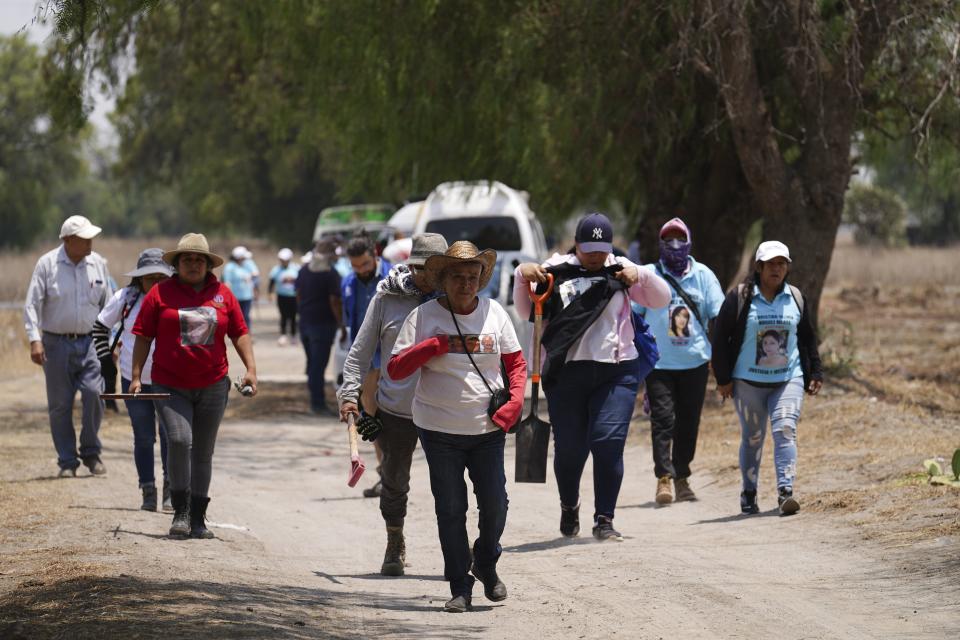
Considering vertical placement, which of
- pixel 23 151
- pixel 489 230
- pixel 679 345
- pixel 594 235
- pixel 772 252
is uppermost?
pixel 23 151

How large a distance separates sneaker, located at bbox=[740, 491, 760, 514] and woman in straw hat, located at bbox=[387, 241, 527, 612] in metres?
3.31

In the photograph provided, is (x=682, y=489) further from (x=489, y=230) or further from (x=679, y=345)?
(x=489, y=230)

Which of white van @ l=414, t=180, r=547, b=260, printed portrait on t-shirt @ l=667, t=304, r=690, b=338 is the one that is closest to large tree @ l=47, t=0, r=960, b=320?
white van @ l=414, t=180, r=547, b=260

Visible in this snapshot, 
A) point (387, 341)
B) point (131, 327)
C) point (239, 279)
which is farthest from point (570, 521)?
point (239, 279)

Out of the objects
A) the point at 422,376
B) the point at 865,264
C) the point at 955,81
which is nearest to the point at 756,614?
the point at 422,376

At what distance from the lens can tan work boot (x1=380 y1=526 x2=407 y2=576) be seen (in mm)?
8445

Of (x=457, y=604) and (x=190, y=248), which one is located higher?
(x=190, y=248)

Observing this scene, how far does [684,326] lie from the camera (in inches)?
415

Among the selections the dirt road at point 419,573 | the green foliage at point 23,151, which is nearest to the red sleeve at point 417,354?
the dirt road at point 419,573

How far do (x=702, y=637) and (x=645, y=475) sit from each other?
633cm

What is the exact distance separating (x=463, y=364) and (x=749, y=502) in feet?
12.3

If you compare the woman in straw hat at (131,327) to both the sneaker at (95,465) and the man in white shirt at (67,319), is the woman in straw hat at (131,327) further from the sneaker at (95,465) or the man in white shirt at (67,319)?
the sneaker at (95,465)

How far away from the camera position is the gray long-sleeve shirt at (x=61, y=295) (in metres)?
11.7

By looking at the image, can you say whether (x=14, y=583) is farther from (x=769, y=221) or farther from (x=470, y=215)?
(x=470, y=215)
